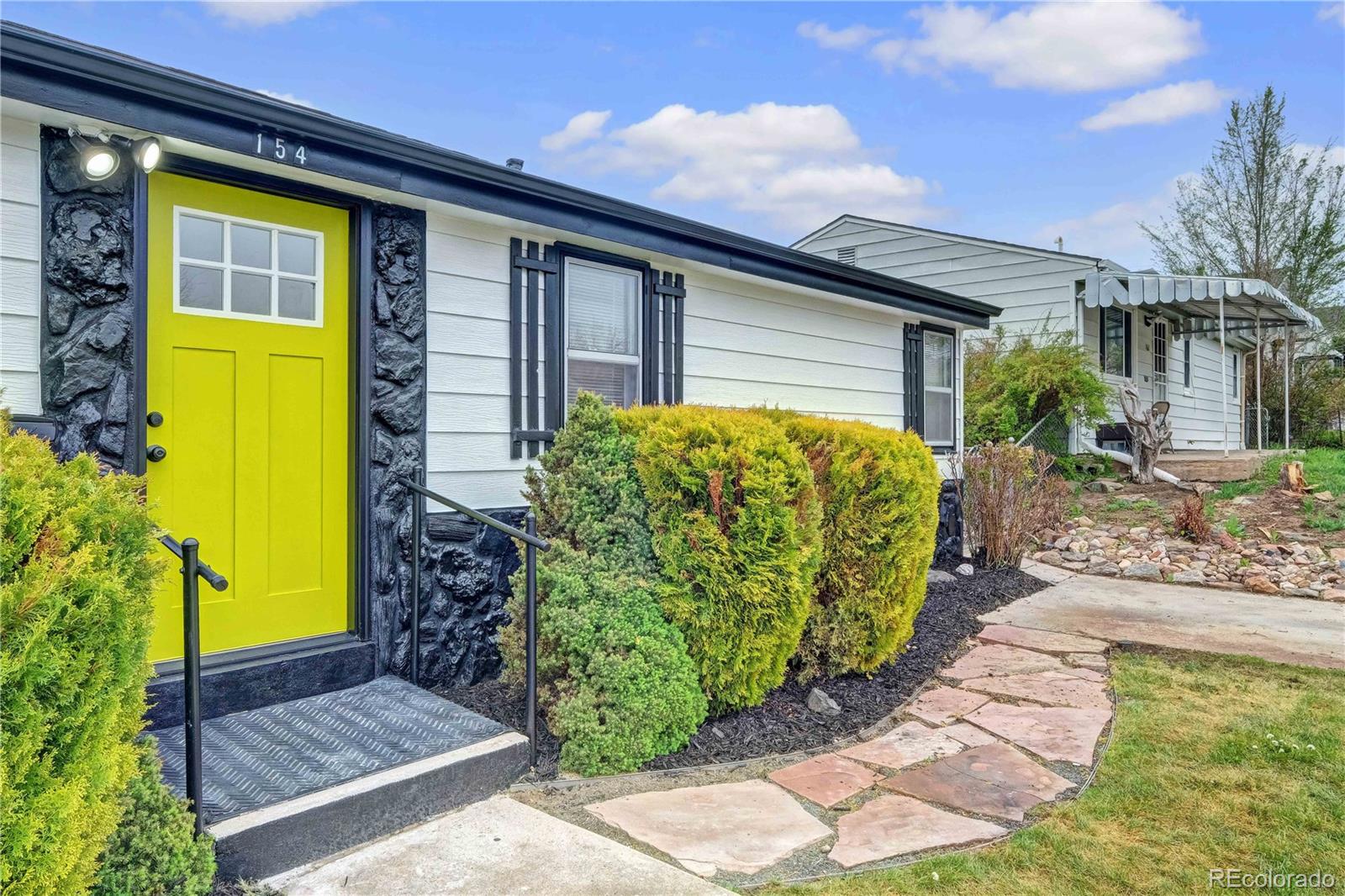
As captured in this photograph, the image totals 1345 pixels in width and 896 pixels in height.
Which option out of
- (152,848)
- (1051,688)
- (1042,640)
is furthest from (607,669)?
(1042,640)

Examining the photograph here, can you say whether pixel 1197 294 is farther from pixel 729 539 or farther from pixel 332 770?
pixel 332 770

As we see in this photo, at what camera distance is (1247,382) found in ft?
60.8

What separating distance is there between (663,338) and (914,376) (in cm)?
326

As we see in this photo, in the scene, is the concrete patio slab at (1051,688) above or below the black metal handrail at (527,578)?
below

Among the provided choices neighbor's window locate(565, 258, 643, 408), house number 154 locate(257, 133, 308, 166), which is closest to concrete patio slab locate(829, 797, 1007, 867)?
neighbor's window locate(565, 258, 643, 408)

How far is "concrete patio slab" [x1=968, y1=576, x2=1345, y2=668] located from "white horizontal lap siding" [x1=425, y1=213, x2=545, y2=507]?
3542mm

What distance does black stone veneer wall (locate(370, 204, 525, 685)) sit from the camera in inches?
136

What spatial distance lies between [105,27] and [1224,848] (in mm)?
6955

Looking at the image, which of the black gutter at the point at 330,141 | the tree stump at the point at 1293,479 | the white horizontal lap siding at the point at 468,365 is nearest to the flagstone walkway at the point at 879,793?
the white horizontal lap siding at the point at 468,365

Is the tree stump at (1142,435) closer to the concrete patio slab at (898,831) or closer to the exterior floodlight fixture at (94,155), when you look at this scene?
the concrete patio slab at (898,831)

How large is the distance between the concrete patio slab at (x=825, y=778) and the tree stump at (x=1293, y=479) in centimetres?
877

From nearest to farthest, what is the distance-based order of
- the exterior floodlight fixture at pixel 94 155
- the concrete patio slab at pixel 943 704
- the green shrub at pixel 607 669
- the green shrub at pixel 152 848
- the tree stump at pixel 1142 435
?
the green shrub at pixel 152 848 → the exterior floodlight fixture at pixel 94 155 → the green shrub at pixel 607 669 → the concrete patio slab at pixel 943 704 → the tree stump at pixel 1142 435

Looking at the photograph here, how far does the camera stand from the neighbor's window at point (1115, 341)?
12.0 meters

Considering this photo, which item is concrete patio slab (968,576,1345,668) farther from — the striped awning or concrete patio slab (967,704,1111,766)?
the striped awning
